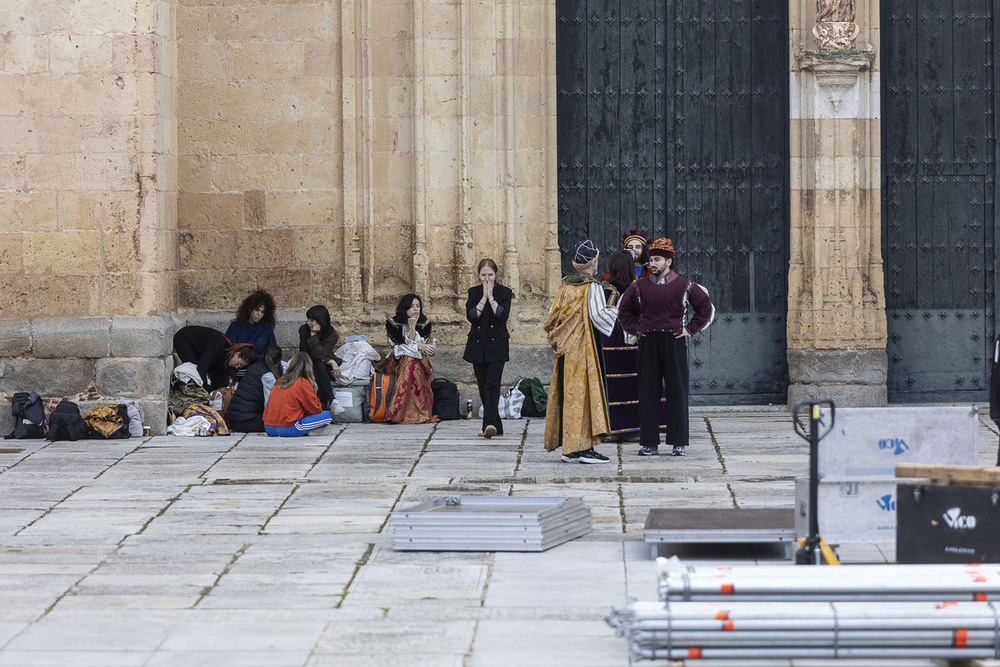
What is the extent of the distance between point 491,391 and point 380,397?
1391 mm

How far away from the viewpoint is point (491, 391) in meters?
12.9

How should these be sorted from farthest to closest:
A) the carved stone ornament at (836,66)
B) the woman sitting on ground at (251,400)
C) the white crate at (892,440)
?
the carved stone ornament at (836,66) → the woman sitting on ground at (251,400) → the white crate at (892,440)

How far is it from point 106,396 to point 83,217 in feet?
5.15

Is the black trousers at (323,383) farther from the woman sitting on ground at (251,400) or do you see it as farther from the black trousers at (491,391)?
the black trousers at (491,391)

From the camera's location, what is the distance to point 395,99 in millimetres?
14484

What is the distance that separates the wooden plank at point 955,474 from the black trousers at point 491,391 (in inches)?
235

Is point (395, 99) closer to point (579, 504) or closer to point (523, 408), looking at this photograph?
point (523, 408)

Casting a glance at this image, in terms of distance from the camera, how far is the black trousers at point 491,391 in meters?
12.8

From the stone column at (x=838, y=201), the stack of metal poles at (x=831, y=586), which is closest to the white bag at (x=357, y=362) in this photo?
the stone column at (x=838, y=201)

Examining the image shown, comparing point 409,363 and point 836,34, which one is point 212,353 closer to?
point 409,363

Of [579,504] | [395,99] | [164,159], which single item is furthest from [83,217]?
[579,504]

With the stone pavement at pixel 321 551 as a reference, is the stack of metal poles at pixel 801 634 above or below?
above

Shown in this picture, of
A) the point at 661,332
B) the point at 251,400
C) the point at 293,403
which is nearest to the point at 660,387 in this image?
the point at 661,332

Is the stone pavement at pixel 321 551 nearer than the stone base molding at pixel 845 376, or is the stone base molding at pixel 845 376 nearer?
the stone pavement at pixel 321 551
